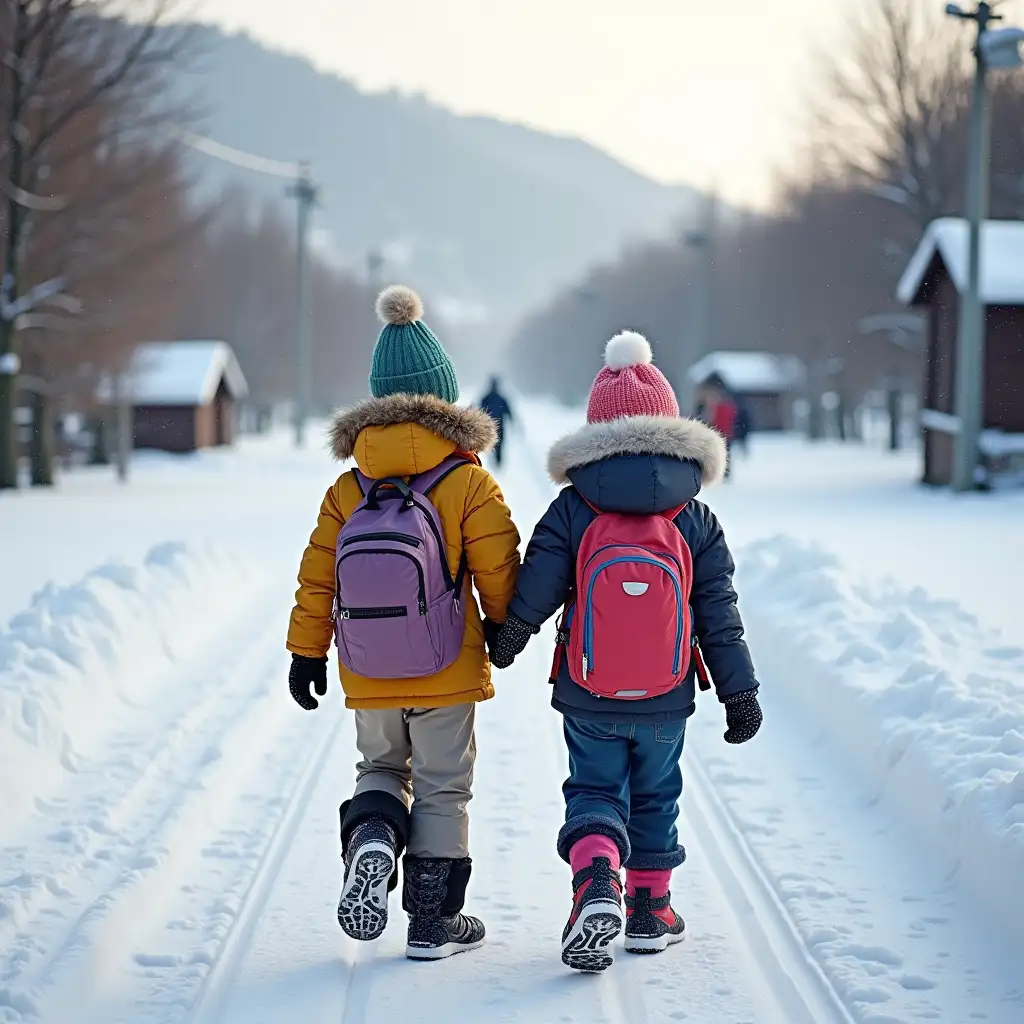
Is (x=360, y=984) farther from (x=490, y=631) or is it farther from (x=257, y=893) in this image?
(x=490, y=631)

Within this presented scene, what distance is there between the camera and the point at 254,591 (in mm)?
11570

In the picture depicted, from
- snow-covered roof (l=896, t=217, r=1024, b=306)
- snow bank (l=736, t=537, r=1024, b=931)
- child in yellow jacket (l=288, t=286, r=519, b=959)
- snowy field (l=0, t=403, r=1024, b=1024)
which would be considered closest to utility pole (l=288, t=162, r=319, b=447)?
snow-covered roof (l=896, t=217, r=1024, b=306)

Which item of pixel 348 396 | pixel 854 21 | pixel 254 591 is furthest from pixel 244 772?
pixel 348 396

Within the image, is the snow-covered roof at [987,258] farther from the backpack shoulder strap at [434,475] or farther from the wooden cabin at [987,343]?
the backpack shoulder strap at [434,475]

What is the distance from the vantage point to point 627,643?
3.88 m

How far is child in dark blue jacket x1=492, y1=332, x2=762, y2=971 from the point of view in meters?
3.90

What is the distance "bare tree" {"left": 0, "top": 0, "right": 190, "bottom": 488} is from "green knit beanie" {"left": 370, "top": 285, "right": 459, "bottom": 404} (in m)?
20.2

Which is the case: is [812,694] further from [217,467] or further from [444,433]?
[217,467]

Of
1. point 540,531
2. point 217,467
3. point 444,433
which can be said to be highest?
point 444,433

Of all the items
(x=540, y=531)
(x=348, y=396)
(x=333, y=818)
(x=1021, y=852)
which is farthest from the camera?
(x=348, y=396)

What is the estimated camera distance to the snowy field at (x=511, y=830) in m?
3.89

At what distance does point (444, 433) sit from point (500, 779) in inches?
101

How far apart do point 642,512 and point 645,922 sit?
1311 millimetres

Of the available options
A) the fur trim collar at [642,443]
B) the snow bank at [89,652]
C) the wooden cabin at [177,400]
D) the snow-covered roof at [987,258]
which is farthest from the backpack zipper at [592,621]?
the wooden cabin at [177,400]
